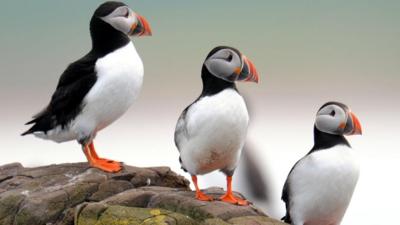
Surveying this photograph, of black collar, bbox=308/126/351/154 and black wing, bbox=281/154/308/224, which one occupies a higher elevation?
black collar, bbox=308/126/351/154

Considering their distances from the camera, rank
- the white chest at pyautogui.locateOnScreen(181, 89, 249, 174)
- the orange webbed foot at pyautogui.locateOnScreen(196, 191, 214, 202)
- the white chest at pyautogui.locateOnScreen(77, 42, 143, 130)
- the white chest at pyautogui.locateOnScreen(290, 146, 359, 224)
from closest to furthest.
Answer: the white chest at pyautogui.locateOnScreen(181, 89, 249, 174), the orange webbed foot at pyautogui.locateOnScreen(196, 191, 214, 202), the white chest at pyautogui.locateOnScreen(290, 146, 359, 224), the white chest at pyautogui.locateOnScreen(77, 42, 143, 130)

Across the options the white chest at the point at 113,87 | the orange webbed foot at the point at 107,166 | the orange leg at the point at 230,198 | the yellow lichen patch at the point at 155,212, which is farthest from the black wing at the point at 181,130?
the orange webbed foot at the point at 107,166

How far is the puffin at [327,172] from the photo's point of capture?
24.0 feet

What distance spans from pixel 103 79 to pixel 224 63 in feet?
5.60

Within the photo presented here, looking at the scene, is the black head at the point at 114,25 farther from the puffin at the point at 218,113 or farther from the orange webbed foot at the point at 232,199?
the orange webbed foot at the point at 232,199

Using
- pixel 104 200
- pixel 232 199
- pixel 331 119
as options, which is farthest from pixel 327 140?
pixel 104 200

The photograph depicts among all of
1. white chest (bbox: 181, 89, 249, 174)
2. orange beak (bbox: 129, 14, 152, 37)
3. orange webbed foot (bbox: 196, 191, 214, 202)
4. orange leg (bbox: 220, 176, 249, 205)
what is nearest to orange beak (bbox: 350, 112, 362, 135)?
white chest (bbox: 181, 89, 249, 174)

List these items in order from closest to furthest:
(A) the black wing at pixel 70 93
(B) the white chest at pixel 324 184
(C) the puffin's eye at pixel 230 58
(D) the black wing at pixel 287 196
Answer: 1. (C) the puffin's eye at pixel 230 58
2. (B) the white chest at pixel 324 184
3. (D) the black wing at pixel 287 196
4. (A) the black wing at pixel 70 93

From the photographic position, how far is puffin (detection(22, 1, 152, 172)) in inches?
313

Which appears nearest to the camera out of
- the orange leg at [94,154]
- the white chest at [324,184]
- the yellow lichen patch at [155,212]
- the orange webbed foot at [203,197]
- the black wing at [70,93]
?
the yellow lichen patch at [155,212]

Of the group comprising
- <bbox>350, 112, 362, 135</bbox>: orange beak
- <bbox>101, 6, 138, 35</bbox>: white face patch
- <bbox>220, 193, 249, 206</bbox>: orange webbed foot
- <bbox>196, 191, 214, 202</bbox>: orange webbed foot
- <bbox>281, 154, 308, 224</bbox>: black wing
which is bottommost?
<bbox>281, 154, 308, 224</bbox>: black wing

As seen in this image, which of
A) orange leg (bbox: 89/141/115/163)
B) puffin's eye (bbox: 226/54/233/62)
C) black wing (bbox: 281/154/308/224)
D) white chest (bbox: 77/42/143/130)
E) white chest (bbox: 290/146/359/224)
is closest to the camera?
puffin's eye (bbox: 226/54/233/62)

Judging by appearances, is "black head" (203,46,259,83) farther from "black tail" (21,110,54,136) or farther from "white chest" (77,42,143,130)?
"black tail" (21,110,54,136)

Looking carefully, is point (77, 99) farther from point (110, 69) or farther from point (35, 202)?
point (35, 202)
